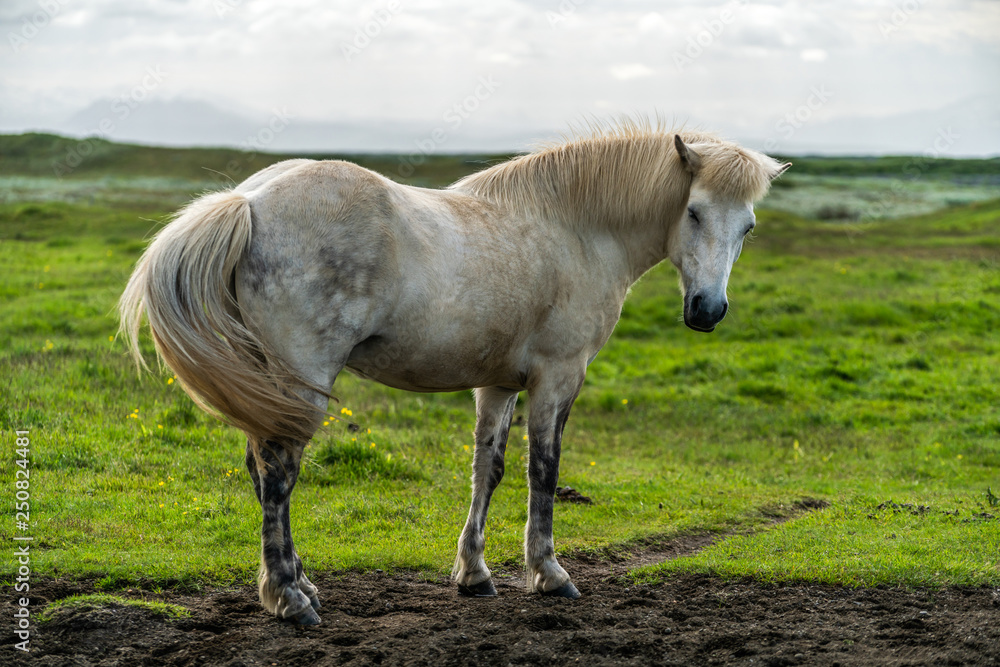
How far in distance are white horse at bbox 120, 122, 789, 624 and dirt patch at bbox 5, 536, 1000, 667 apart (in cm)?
30

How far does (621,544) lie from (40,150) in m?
56.6

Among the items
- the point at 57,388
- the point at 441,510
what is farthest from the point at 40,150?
the point at 441,510

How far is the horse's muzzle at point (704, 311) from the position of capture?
506 cm

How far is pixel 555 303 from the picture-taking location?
17.1 feet

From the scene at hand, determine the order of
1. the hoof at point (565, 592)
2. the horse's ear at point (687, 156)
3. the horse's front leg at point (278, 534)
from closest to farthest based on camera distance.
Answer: the horse's front leg at point (278, 534) → the horse's ear at point (687, 156) → the hoof at point (565, 592)

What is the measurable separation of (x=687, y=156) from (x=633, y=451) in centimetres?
534

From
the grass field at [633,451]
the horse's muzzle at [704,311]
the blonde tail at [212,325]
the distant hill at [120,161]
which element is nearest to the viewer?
the blonde tail at [212,325]

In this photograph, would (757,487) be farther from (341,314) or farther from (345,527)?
(341,314)

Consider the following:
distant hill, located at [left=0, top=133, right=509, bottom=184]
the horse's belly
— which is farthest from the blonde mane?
distant hill, located at [left=0, top=133, right=509, bottom=184]

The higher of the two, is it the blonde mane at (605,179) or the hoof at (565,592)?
the blonde mane at (605,179)

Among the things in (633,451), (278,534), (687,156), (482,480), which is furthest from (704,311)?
(633,451)

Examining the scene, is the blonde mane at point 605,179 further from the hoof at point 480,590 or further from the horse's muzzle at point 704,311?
the hoof at point 480,590

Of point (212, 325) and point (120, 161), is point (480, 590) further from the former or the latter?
point (120, 161)

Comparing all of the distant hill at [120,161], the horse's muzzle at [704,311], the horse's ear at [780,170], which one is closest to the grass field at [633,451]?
the horse's muzzle at [704,311]
